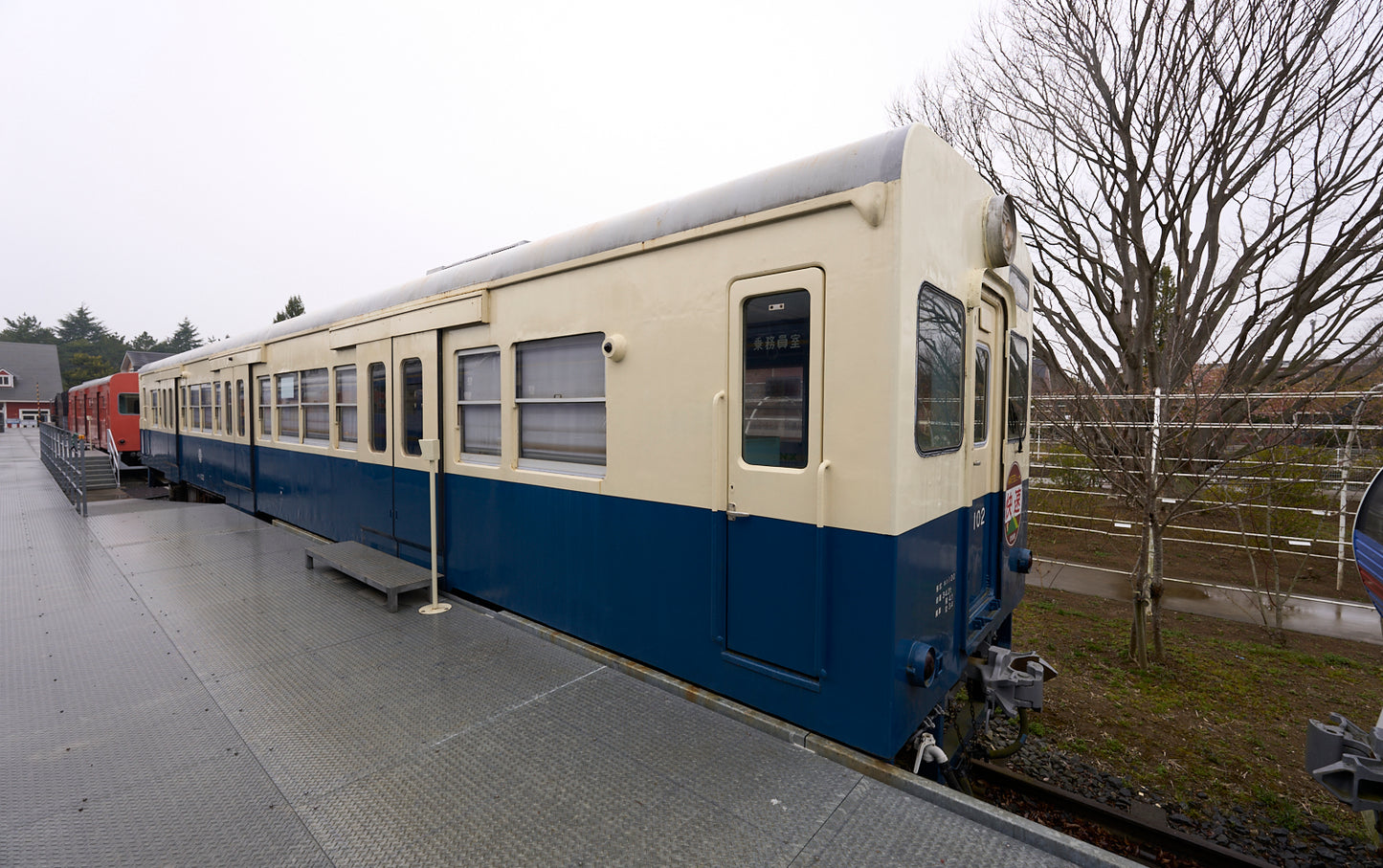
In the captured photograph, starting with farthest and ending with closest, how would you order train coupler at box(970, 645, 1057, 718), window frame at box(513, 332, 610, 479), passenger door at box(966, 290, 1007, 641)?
window frame at box(513, 332, 610, 479), passenger door at box(966, 290, 1007, 641), train coupler at box(970, 645, 1057, 718)

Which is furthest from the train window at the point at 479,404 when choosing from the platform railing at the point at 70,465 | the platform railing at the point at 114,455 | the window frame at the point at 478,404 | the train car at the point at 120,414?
the train car at the point at 120,414

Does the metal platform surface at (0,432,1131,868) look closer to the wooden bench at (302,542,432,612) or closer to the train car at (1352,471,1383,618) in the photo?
the wooden bench at (302,542,432,612)

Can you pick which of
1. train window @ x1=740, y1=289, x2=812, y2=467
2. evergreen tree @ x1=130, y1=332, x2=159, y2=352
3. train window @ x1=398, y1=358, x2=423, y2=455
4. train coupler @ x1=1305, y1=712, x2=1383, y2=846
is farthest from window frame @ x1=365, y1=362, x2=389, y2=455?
evergreen tree @ x1=130, y1=332, x2=159, y2=352

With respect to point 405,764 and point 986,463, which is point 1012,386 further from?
point 405,764

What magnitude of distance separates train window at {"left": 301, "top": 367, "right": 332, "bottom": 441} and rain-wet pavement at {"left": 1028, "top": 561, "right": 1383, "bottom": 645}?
8.73m

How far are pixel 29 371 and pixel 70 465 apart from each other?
190 ft

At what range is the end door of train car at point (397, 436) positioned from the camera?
5164 mm

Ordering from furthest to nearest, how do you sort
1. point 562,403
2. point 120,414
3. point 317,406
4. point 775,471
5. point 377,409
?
point 120,414
point 317,406
point 377,409
point 562,403
point 775,471

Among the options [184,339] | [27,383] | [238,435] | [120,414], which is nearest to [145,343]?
[184,339]

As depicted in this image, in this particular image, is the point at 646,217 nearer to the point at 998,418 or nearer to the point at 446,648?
the point at 998,418

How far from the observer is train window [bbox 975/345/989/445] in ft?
11.7

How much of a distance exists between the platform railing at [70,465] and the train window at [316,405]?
456 cm

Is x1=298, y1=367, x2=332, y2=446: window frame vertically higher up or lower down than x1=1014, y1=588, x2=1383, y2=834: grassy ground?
higher up

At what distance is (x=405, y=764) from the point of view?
2711 mm
